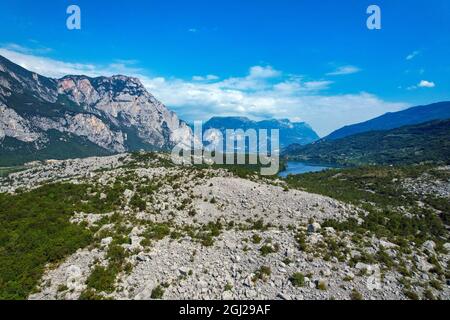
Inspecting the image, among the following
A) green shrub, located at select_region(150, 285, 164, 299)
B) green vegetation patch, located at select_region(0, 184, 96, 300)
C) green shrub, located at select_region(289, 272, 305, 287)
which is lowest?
green shrub, located at select_region(150, 285, 164, 299)

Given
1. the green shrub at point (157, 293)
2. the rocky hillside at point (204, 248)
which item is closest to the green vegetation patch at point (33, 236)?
the rocky hillside at point (204, 248)

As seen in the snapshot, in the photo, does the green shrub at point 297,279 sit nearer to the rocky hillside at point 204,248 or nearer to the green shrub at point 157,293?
the rocky hillside at point 204,248

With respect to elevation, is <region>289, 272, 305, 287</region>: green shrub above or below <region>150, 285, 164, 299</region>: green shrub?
above

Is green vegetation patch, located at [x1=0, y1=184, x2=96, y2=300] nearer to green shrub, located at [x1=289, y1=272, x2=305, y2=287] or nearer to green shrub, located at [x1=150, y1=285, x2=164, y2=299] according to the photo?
green shrub, located at [x1=150, y1=285, x2=164, y2=299]

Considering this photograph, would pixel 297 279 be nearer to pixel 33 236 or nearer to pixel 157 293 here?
pixel 157 293

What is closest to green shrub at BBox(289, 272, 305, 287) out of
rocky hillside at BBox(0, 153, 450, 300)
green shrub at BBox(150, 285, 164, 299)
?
rocky hillside at BBox(0, 153, 450, 300)
